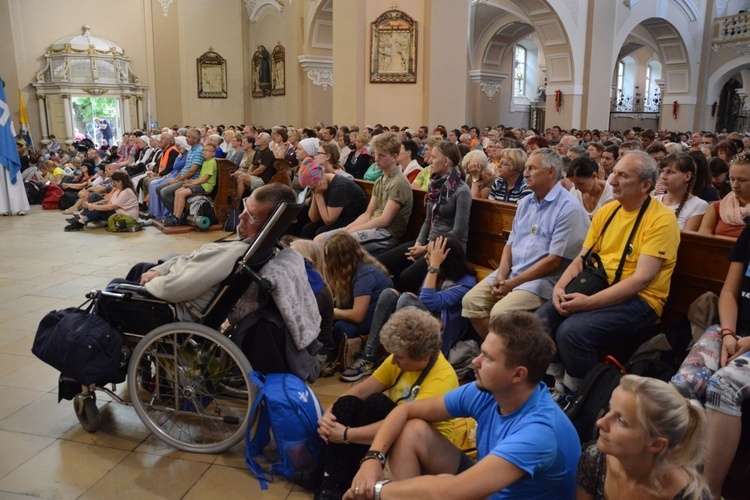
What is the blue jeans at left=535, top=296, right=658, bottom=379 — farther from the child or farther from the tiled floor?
the child

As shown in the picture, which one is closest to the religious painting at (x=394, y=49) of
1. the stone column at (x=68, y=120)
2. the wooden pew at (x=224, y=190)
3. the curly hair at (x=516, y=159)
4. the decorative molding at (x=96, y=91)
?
the wooden pew at (x=224, y=190)

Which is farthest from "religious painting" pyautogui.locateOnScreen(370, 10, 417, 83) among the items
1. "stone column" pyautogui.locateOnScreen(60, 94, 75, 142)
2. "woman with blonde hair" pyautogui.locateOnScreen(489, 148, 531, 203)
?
"stone column" pyautogui.locateOnScreen(60, 94, 75, 142)

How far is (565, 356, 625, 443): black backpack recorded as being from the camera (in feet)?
8.89

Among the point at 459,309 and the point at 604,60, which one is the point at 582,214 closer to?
the point at 459,309

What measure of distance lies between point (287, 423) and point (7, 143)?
9.17 meters

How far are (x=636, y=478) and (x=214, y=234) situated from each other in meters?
7.88

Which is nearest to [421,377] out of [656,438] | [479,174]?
→ [656,438]

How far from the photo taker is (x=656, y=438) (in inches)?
68.0

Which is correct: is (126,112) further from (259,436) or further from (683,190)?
(259,436)

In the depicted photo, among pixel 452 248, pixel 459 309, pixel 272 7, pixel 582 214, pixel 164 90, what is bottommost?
pixel 459 309

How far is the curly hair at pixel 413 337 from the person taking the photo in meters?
2.71

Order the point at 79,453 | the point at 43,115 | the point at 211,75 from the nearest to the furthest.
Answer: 1. the point at 79,453
2. the point at 43,115
3. the point at 211,75

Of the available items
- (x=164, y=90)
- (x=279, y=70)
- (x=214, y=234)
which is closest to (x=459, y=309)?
(x=214, y=234)

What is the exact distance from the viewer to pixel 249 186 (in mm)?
9344
